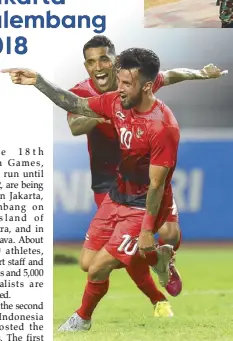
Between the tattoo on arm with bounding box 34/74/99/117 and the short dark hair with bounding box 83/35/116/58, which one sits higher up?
the short dark hair with bounding box 83/35/116/58

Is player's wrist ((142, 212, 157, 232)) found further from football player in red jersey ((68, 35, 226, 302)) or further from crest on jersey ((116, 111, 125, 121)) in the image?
crest on jersey ((116, 111, 125, 121))

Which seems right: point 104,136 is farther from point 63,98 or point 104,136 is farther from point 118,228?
point 118,228

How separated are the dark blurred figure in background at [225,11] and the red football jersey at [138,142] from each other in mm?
388

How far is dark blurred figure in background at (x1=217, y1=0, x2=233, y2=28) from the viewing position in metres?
3.01

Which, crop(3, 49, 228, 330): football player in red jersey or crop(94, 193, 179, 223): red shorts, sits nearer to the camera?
crop(3, 49, 228, 330): football player in red jersey

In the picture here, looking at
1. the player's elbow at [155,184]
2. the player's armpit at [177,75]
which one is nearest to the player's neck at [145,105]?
the player's armpit at [177,75]

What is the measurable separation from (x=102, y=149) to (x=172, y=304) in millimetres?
620

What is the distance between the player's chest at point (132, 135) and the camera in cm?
288

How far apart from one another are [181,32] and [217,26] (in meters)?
0.13

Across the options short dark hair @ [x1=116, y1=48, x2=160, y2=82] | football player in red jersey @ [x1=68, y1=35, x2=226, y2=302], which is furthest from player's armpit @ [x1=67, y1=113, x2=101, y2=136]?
short dark hair @ [x1=116, y1=48, x2=160, y2=82]

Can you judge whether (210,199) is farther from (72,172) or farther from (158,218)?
(72,172)

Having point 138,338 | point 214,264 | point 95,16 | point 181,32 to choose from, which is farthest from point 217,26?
point 138,338

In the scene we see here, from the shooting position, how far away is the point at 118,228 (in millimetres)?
2945

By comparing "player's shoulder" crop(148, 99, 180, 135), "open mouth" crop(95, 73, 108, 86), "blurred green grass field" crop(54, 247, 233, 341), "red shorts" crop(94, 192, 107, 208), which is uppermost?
"open mouth" crop(95, 73, 108, 86)
